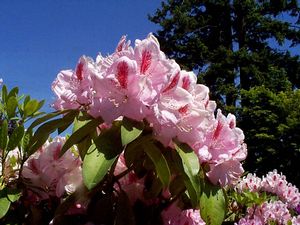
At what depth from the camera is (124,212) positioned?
1177 mm

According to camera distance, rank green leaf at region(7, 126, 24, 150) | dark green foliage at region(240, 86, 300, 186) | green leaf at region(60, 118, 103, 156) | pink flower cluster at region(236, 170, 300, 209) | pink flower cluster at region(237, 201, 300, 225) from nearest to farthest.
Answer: green leaf at region(60, 118, 103, 156), green leaf at region(7, 126, 24, 150), pink flower cluster at region(237, 201, 300, 225), pink flower cluster at region(236, 170, 300, 209), dark green foliage at region(240, 86, 300, 186)

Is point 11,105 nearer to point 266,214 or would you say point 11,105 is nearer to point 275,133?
point 266,214

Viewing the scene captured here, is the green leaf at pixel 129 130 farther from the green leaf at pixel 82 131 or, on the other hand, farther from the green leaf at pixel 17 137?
the green leaf at pixel 17 137

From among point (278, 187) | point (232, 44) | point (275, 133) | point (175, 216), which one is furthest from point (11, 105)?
point (232, 44)

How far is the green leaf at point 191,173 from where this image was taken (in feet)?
3.52

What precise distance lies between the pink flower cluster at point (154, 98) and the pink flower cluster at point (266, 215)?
52cm

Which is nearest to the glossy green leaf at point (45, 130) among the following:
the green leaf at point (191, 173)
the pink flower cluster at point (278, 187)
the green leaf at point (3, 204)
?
the green leaf at point (3, 204)

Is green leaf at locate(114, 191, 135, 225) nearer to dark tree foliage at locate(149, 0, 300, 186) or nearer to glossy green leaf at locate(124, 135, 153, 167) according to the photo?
glossy green leaf at locate(124, 135, 153, 167)

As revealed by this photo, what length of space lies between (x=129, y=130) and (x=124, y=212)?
0.22 m

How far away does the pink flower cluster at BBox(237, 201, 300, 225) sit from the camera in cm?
174

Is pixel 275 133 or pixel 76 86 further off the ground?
pixel 275 133

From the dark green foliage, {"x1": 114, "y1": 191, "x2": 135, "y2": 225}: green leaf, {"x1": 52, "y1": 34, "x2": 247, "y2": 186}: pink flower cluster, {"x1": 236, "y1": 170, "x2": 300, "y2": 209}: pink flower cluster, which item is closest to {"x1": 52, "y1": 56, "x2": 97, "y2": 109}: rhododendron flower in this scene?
{"x1": 52, "y1": 34, "x2": 247, "y2": 186}: pink flower cluster

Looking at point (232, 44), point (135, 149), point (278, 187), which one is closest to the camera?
point (135, 149)

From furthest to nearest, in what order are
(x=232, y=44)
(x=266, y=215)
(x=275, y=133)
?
1. (x=232, y=44)
2. (x=275, y=133)
3. (x=266, y=215)
